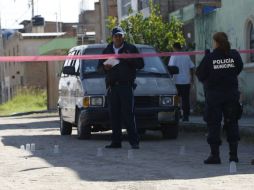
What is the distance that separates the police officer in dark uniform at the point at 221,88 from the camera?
31.8 ft

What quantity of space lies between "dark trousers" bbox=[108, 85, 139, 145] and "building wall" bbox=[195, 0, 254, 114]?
735 cm

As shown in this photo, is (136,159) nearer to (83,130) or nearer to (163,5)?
(83,130)

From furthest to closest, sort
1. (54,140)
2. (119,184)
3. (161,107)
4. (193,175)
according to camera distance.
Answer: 1. (54,140)
2. (161,107)
3. (193,175)
4. (119,184)

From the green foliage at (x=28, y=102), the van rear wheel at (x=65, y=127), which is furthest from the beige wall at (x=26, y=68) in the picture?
the van rear wheel at (x=65, y=127)

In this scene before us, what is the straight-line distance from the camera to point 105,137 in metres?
14.8

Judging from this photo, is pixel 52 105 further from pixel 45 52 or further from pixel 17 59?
pixel 17 59

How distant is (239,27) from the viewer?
19438mm

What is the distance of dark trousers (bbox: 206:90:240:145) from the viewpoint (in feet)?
31.9

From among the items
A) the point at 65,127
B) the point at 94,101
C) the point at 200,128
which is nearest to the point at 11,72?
the point at 65,127

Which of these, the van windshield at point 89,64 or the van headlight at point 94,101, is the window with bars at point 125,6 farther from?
the van headlight at point 94,101

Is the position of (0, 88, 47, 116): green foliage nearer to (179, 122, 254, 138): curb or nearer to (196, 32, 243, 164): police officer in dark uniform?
(179, 122, 254, 138): curb

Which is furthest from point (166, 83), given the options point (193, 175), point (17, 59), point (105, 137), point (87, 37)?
point (87, 37)

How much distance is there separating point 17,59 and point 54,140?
3.36 m

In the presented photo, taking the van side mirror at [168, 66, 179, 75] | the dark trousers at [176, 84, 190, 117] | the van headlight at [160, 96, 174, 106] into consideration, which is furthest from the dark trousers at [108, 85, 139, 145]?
the dark trousers at [176, 84, 190, 117]
